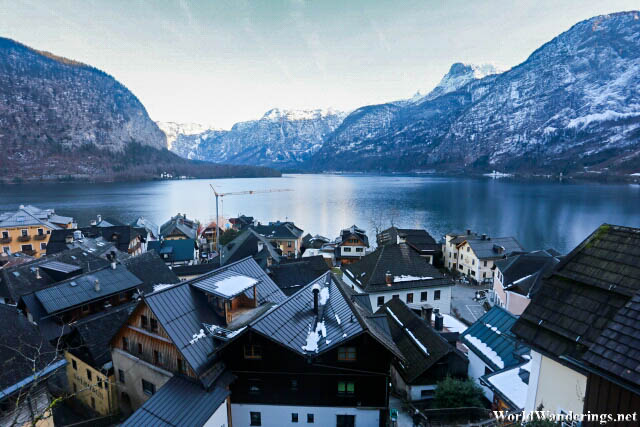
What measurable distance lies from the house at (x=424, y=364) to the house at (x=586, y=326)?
10.5 meters

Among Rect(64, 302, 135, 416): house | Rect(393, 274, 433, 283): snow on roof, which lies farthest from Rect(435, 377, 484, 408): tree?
Rect(64, 302, 135, 416): house

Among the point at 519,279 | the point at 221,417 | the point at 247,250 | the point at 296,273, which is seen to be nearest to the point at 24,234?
the point at 247,250

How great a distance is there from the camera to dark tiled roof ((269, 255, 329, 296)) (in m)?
38.1

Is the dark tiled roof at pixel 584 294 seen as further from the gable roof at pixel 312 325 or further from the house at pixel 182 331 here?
the house at pixel 182 331

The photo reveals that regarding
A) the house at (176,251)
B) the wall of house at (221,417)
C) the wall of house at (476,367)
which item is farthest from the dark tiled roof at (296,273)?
the house at (176,251)

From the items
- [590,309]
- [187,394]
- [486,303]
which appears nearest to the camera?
[590,309]

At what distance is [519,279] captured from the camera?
122 feet

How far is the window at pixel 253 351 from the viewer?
15670 mm

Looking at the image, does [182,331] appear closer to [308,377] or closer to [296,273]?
[308,377]

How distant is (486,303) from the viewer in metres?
42.3

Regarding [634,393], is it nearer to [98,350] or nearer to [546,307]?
[546,307]

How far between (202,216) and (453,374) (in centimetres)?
12795

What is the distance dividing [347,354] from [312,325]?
7.38ft

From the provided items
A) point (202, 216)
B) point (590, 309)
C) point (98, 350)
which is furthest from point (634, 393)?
point (202, 216)
